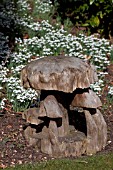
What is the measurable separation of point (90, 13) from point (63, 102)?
529 cm

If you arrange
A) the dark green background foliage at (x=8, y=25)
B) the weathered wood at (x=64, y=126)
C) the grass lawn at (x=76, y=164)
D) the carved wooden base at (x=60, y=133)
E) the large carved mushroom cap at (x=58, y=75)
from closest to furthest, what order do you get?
the grass lawn at (x=76, y=164), the large carved mushroom cap at (x=58, y=75), the carved wooden base at (x=60, y=133), the weathered wood at (x=64, y=126), the dark green background foliage at (x=8, y=25)

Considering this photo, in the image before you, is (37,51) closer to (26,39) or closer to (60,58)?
(26,39)

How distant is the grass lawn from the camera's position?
6117 mm

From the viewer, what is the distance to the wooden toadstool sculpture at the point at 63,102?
20.6 feet

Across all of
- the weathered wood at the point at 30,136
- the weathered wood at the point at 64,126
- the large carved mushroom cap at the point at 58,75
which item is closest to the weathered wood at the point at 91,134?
the weathered wood at the point at 64,126

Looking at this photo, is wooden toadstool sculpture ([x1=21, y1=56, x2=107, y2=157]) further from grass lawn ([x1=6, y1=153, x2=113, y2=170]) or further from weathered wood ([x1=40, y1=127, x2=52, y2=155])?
grass lawn ([x1=6, y1=153, x2=113, y2=170])

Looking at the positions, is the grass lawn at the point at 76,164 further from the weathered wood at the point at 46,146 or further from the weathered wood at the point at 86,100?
the weathered wood at the point at 86,100

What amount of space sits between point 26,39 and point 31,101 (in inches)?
108

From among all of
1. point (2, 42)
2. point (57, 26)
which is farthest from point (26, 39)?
point (57, 26)

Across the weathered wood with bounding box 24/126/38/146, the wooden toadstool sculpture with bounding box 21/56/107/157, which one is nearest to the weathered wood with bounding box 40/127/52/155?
the wooden toadstool sculpture with bounding box 21/56/107/157

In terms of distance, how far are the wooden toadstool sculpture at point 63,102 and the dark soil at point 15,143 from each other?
15 cm

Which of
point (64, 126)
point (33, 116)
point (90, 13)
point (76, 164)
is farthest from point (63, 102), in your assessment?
point (90, 13)

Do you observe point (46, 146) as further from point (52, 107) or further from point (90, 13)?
point (90, 13)

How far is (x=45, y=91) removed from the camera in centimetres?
664
